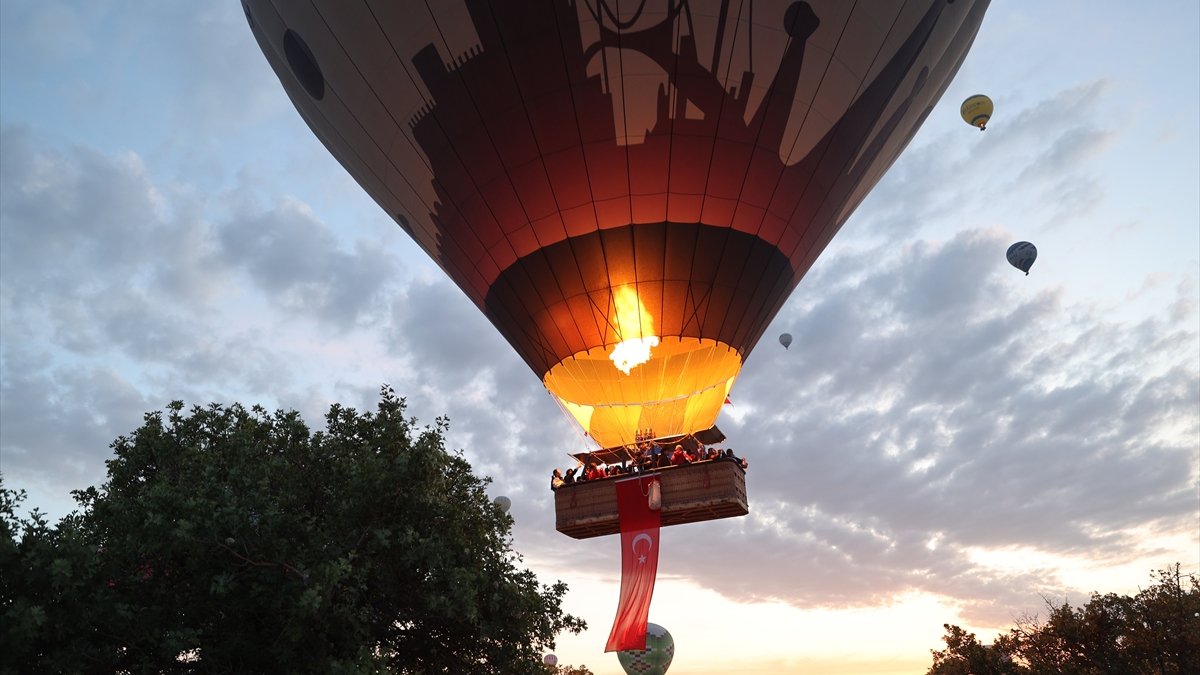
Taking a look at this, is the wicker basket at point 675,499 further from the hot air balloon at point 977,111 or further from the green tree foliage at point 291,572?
the hot air balloon at point 977,111

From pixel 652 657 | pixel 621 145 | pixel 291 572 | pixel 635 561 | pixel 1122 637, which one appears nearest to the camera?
pixel 291 572

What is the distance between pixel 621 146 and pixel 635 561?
8.42m

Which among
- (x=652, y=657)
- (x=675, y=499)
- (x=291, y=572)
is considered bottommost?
(x=291, y=572)

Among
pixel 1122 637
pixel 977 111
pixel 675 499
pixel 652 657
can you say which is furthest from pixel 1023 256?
pixel 652 657

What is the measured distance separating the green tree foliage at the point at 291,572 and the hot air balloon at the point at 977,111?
26.7m

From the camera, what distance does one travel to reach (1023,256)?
32.3m

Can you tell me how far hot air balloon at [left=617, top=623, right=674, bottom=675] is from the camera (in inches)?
1727

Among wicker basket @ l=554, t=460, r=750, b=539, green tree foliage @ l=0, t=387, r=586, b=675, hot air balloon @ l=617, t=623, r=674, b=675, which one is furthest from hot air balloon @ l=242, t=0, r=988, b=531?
hot air balloon @ l=617, t=623, r=674, b=675

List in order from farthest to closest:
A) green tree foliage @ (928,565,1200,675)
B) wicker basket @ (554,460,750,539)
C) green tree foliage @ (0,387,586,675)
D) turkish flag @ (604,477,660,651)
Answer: green tree foliage @ (928,565,1200,675) → turkish flag @ (604,477,660,651) → wicker basket @ (554,460,750,539) → green tree foliage @ (0,387,586,675)

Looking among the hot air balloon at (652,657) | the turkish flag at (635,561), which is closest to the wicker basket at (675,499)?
the turkish flag at (635,561)

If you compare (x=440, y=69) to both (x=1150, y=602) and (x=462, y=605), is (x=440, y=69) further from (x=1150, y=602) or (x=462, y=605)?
(x=1150, y=602)

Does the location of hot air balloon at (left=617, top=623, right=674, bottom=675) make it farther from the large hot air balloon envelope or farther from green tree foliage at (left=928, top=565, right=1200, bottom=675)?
the large hot air balloon envelope

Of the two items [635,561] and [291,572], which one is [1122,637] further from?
[291,572]

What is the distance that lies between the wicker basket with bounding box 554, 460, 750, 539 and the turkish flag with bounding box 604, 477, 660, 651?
0.26m
